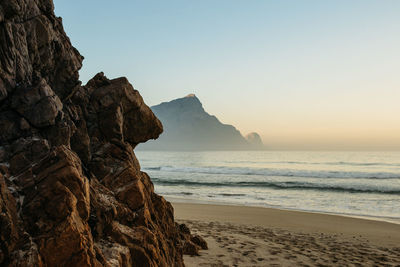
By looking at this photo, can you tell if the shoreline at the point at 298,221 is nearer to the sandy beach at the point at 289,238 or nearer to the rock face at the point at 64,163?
the sandy beach at the point at 289,238

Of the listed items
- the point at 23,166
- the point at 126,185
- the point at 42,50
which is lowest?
the point at 126,185

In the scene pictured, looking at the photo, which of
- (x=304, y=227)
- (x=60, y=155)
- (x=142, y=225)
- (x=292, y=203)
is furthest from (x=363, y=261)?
(x=292, y=203)

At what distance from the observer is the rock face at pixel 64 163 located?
4.18 m

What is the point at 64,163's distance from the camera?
4.71 meters

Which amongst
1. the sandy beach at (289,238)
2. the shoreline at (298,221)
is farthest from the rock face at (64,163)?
the shoreline at (298,221)

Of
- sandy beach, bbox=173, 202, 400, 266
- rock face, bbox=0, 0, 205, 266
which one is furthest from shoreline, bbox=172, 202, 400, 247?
rock face, bbox=0, 0, 205, 266

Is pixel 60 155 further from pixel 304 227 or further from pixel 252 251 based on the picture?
pixel 304 227

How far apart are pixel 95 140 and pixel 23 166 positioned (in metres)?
2.31

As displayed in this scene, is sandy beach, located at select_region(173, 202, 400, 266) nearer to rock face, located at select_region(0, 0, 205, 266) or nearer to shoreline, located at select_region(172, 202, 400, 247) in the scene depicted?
shoreline, located at select_region(172, 202, 400, 247)

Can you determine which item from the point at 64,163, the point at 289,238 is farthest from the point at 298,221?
the point at 64,163

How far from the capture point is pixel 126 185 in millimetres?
6523

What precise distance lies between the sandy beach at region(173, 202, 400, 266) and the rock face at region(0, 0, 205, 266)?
2203mm

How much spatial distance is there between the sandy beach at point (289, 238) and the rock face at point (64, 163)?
220 centimetres

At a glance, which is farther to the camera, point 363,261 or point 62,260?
point 363,261
